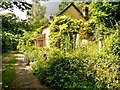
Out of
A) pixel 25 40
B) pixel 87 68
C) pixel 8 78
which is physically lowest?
pixel 8 78

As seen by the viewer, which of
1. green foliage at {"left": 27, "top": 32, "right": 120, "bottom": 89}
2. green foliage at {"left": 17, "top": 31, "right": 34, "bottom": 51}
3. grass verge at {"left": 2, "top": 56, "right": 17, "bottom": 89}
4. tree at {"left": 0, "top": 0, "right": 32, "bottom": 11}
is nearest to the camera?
green foliage at {"left": 27, "top": 32, "right": 120, "bottom": 89}

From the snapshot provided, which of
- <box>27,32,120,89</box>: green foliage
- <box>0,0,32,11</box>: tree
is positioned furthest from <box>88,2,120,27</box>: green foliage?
<box>0,0,32,11</box>: tree

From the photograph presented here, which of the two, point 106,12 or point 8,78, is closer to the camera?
point 8,78

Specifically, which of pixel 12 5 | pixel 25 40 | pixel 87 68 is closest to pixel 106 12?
pixel 25 40

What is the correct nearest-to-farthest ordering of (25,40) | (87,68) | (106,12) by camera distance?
(87,68), (25,40), (106,12)

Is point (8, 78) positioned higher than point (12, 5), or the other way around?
point (12, 5)

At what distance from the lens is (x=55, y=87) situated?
1030 centimetres

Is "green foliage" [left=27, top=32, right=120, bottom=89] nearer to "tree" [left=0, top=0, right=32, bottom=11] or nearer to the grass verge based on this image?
the grass verge

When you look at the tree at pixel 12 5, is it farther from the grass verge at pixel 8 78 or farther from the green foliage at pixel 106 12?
the green foliage at pixel 106 12

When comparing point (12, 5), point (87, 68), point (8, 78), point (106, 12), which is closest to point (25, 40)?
point (12, 5)

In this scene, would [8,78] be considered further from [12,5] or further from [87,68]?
[87,68]

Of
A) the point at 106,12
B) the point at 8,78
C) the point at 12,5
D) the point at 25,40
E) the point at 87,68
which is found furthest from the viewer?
the point at 106,12

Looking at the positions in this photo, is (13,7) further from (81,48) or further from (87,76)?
(87,76)

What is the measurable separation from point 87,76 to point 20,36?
143 inches
